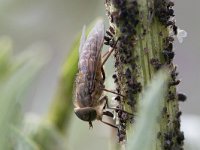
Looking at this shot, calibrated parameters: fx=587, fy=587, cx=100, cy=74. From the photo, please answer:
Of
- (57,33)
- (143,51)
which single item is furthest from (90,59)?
(57,33)

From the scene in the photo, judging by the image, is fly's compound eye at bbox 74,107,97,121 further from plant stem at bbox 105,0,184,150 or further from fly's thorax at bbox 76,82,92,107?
plant stem at bbox 105,0,184,150

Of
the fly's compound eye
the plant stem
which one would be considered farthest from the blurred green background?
the plant stem

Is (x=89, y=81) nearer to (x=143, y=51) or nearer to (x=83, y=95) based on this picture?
(x=83, y=95)

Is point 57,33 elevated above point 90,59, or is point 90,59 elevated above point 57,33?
point 57,33

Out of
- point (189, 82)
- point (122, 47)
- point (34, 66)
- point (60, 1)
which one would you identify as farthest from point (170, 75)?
point (189, 82)

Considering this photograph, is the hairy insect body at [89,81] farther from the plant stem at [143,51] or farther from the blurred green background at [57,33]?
the plant stem at [143,51]

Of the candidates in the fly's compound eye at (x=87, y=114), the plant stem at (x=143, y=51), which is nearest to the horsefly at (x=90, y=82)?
the fly's compound eye at (x=87, y=114)

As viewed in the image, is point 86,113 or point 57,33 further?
point 57,33

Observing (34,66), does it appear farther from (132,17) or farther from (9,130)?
(132,17)
